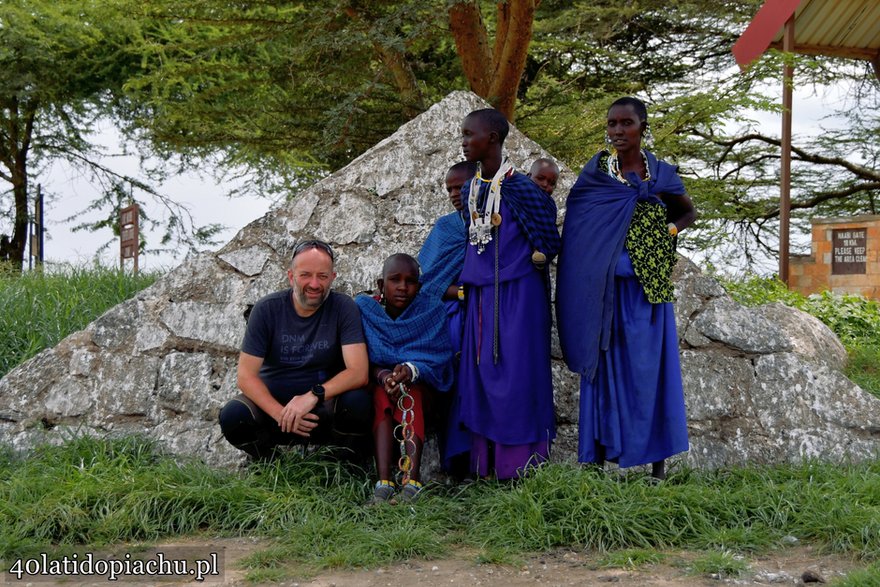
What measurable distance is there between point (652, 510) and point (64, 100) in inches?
544

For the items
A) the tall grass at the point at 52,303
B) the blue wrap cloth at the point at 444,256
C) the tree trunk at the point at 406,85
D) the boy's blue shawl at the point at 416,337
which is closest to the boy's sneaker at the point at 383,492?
the boy's blue shawl at the point at 416,337

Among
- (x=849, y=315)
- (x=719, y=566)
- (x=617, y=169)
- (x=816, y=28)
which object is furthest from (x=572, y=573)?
(x=816, y=28)

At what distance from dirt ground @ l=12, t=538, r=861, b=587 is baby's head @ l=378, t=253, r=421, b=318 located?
4.35 feet

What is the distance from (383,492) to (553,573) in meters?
1.00

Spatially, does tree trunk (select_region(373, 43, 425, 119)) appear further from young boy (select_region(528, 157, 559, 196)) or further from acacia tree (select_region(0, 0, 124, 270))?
acacia tree (select_region(0, 0, 124, 270))

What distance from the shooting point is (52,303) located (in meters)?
6.62

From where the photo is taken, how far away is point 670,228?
13.9 feet

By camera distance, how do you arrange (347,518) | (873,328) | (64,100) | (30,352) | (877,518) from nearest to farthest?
(877,518)
(347,518)
(30,352)
(873,328)
(64,100)

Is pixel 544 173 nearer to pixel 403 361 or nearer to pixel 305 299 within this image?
pixel 403 361

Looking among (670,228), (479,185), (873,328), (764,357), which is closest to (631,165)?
(670,228)

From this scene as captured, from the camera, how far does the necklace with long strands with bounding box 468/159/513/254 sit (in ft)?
13.8

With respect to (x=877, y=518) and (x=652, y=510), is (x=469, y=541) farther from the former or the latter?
(x=877, y=518)

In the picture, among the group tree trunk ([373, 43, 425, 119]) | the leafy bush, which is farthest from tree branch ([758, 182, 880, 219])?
tree trunk ([373, 43, 425, 119])

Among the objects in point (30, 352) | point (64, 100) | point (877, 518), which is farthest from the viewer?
point (64, 100)
